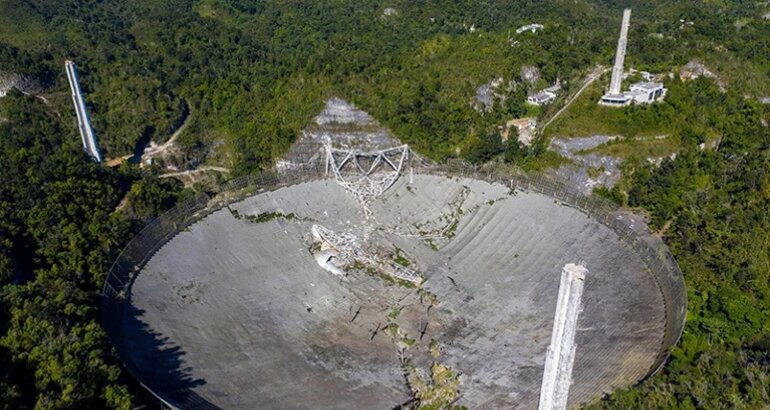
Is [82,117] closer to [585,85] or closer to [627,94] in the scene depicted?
[585,85]

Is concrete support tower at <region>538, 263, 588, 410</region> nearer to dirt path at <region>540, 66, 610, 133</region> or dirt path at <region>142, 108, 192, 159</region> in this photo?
dirt path at <region>540, 66, 610, 133</region>

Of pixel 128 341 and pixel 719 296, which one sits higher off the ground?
pixel 128 341

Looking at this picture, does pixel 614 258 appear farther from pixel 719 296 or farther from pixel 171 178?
pixel 171 178

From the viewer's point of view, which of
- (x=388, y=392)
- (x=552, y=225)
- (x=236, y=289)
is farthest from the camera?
(x=552, y=225)

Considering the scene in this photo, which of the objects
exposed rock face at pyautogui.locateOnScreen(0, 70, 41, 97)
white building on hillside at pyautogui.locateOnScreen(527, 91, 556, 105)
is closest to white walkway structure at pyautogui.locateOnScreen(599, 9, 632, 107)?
white building on hillside at pyautogui.locateOnScreen(527, 91, 556, 105)

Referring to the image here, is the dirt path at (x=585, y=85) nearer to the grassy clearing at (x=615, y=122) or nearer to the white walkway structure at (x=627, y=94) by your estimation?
the grassy clearing at (x=615, y=122)

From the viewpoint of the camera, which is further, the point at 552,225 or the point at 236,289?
the point at 552,225

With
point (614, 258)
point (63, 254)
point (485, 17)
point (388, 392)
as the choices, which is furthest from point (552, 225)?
point (485, 17)
